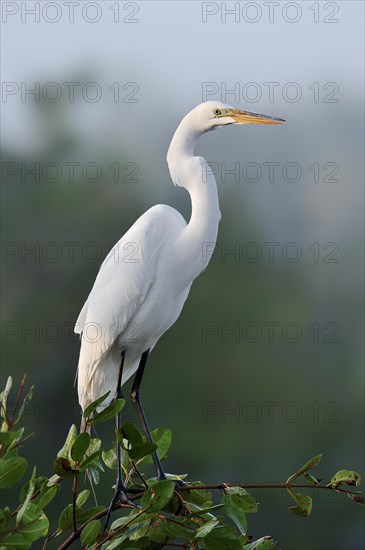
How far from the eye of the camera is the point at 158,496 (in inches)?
56.6

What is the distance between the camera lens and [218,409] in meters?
10.5

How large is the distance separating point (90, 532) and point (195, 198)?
3.68 feet

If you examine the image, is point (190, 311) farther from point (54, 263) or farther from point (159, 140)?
point (159, 140)

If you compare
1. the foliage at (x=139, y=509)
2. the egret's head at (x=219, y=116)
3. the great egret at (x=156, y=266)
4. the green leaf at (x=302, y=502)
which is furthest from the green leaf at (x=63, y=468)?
the egret's head at (x=219, y=116)

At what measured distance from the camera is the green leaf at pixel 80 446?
1391mm

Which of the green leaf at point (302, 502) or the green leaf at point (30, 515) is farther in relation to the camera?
the green leaf at point (302, 502)

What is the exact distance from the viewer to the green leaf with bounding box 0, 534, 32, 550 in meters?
1.19

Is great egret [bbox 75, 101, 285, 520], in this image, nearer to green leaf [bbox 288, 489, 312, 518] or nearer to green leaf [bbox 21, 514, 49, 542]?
green leaf [bbox 288, 489, 312, 518]

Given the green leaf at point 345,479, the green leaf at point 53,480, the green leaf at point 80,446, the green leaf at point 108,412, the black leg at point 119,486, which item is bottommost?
the black leg at point 119,486

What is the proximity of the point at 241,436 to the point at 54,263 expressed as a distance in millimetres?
3173

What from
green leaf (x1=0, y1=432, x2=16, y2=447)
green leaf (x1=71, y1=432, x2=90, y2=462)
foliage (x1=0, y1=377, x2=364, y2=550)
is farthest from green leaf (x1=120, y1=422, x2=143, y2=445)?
green leaf (x1=0, y1=432, x2=16, y2=447)

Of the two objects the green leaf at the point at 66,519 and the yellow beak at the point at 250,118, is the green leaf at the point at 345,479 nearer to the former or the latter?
the green leaf at the point at 66,519

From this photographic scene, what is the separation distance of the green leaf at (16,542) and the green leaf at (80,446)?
0.21 metres

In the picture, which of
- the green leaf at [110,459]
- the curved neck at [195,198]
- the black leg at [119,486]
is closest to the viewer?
the black leg at [119,486]
